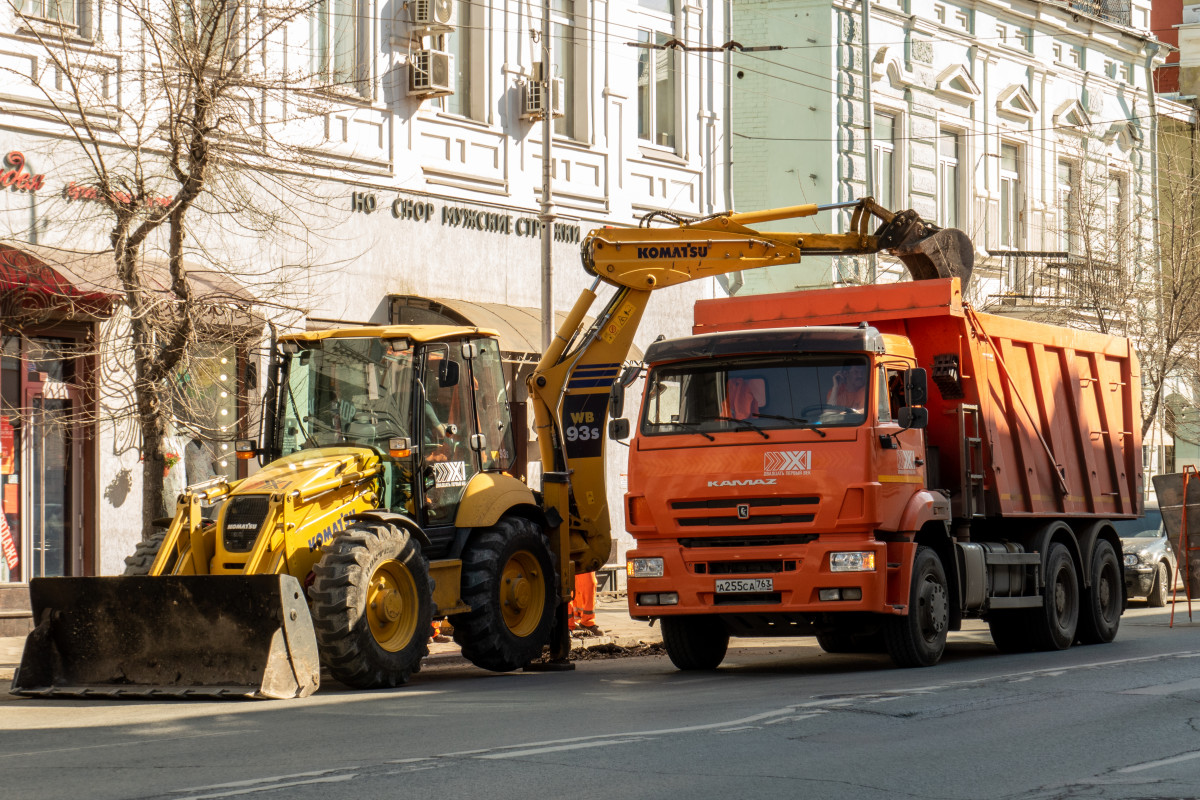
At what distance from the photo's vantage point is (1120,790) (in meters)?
8.54

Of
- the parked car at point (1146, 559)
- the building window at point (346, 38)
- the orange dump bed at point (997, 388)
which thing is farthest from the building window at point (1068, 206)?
the building window at point (346, 38)

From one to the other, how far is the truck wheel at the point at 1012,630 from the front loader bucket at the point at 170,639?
25.2 ft

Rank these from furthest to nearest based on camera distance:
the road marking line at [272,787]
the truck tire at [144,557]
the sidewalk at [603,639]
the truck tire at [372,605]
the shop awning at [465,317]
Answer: the shop awning at [465,317] → the sidewalk at [603,639] → the truck tire at [144,557] → the truck tire at [372,605] → the road marking line at [272,787]

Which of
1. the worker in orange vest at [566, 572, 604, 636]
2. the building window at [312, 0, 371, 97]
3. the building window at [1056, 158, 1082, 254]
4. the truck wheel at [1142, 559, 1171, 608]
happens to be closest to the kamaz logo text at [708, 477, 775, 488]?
the worker in orange vest at [566, 572, 604, 636]

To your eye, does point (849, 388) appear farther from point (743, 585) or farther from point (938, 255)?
point (938, 255)

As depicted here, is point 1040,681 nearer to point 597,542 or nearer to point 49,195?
point 597,542

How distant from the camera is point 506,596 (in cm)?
1522

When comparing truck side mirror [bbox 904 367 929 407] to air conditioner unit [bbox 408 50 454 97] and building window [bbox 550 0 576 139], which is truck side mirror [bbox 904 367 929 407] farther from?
building window [bbox 550 0 576 139]

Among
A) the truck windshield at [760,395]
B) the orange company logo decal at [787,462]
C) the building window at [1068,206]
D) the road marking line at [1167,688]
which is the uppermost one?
the building window at [1068,206]

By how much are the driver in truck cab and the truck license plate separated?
1.58 meters

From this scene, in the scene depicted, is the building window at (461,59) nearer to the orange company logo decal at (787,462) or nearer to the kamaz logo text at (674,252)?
the kamaz logo text at (674,252)

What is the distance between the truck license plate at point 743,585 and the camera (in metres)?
14.1

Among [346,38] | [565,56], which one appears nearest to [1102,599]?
[346,38]

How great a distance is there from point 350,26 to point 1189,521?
40.1ft
